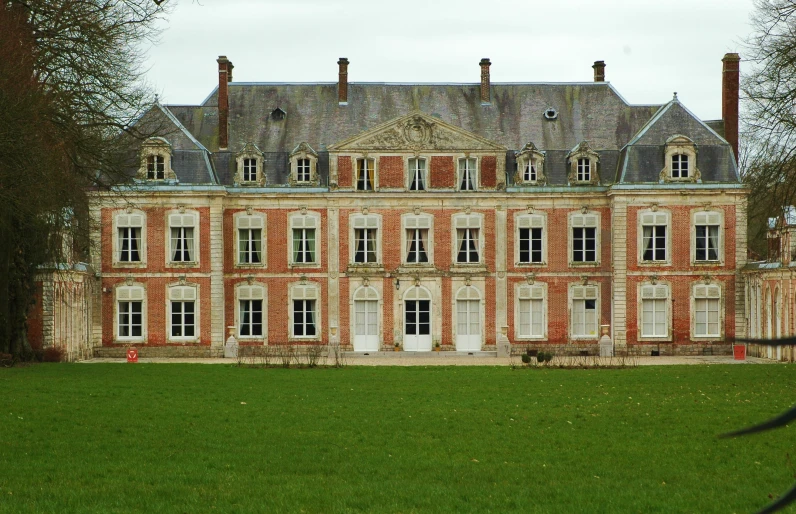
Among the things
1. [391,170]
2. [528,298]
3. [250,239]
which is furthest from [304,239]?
[528,298]

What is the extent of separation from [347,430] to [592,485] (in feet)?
16.4

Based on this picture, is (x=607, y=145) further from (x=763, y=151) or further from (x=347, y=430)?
(x=347, y=430)

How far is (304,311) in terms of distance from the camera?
40.3m

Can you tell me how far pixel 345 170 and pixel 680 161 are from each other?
1226 centimetres

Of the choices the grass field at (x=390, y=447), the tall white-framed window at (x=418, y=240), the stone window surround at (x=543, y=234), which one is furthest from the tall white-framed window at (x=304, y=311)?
the grass field at (x=390, y=447)

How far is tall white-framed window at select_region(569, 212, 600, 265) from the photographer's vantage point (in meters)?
40.5

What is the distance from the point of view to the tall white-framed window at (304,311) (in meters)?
40.3

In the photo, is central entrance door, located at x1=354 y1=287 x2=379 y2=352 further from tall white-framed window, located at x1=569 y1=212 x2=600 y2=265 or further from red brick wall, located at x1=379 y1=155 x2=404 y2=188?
tall white-framed window, located at x1=569 y1=212 x2=600 y2=265

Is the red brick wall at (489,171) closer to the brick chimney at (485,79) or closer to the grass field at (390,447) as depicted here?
the brick chimney at (485,79)

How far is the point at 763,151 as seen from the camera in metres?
23.1

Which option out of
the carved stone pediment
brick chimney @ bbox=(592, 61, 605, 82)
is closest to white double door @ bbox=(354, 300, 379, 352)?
the carved stone pediment

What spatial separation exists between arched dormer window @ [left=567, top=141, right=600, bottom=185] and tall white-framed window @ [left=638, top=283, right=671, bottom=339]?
444cm

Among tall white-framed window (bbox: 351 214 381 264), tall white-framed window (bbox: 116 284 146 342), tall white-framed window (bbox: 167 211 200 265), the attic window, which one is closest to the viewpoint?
tall white-framed window (bbox: 116 284 146 342)

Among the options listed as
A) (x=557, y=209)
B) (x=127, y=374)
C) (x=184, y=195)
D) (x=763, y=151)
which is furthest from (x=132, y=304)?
(x=763, y=151)
